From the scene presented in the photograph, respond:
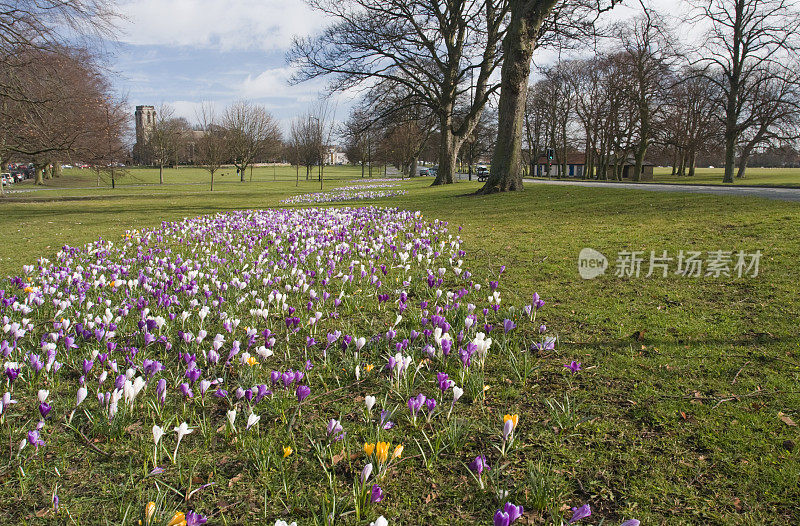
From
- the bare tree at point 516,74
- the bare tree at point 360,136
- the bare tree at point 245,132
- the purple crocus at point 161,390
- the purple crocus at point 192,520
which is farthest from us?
the bare tree at point 245,132

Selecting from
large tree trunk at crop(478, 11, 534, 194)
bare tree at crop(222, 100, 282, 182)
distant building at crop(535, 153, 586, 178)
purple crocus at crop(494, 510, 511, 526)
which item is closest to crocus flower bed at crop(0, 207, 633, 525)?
purple crocus at crop(494, 510, 511, 526)

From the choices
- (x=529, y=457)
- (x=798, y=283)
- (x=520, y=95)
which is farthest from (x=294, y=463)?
(x=520, y=95)

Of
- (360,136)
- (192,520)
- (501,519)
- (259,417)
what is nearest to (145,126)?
(360,136)

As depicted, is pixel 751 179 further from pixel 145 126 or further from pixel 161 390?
pixel 145 126

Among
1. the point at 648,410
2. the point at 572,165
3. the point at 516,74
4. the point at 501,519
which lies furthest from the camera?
the point at 572,165

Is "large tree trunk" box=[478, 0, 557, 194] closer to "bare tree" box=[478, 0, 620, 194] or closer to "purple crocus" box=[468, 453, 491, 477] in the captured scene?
"bare tree" box=[478, 0, 620, 194]

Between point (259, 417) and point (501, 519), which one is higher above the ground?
point (501, 519)

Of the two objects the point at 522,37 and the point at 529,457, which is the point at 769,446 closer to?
the point at 529,457

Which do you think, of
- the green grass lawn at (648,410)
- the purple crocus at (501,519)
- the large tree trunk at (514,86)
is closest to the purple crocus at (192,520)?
the green grass lawn at (648,410)

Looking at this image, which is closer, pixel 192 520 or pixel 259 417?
pixel 192 520

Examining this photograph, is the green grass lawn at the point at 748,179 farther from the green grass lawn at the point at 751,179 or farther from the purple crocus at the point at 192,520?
the purple crocus at the point at 192,520

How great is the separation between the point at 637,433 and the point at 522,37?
14.9 meters

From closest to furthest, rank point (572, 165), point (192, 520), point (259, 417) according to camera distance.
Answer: point (192, 520) → point (259, 417) → point (572, 165)

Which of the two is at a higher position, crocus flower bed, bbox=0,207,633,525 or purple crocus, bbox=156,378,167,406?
purple crocus, bbox=156,378,167,406
